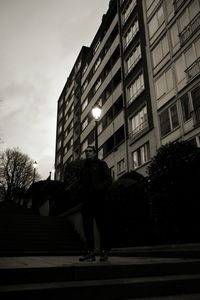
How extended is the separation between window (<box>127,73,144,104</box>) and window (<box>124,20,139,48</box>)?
4.78 m

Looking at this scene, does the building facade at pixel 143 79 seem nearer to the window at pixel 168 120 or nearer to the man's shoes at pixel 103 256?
the window at pixel 168 120

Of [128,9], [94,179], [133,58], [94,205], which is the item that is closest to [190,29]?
[133,58]

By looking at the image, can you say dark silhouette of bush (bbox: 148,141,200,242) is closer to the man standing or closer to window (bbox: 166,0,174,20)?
the man standing

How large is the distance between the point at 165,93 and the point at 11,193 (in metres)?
29.3

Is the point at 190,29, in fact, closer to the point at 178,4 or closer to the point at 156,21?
the point at 178,4

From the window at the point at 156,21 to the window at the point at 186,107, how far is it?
7285 mm

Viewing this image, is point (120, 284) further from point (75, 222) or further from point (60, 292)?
point (75, 222)

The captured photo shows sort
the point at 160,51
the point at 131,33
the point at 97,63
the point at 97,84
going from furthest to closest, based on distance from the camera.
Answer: the point at 97,63, the point at 97,84, the point at 131,33, the point at 160,51

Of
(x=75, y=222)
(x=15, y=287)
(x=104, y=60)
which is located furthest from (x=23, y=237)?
(x=104, y=60)

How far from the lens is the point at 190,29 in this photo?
58.2ft

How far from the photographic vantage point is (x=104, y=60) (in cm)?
3266

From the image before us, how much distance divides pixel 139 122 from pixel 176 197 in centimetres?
1488

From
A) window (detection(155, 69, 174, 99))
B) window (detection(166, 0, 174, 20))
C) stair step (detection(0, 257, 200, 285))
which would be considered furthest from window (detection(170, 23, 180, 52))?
stair step (detection(0, 257, 200, 285))

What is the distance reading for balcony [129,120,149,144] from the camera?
2113 centimetres
